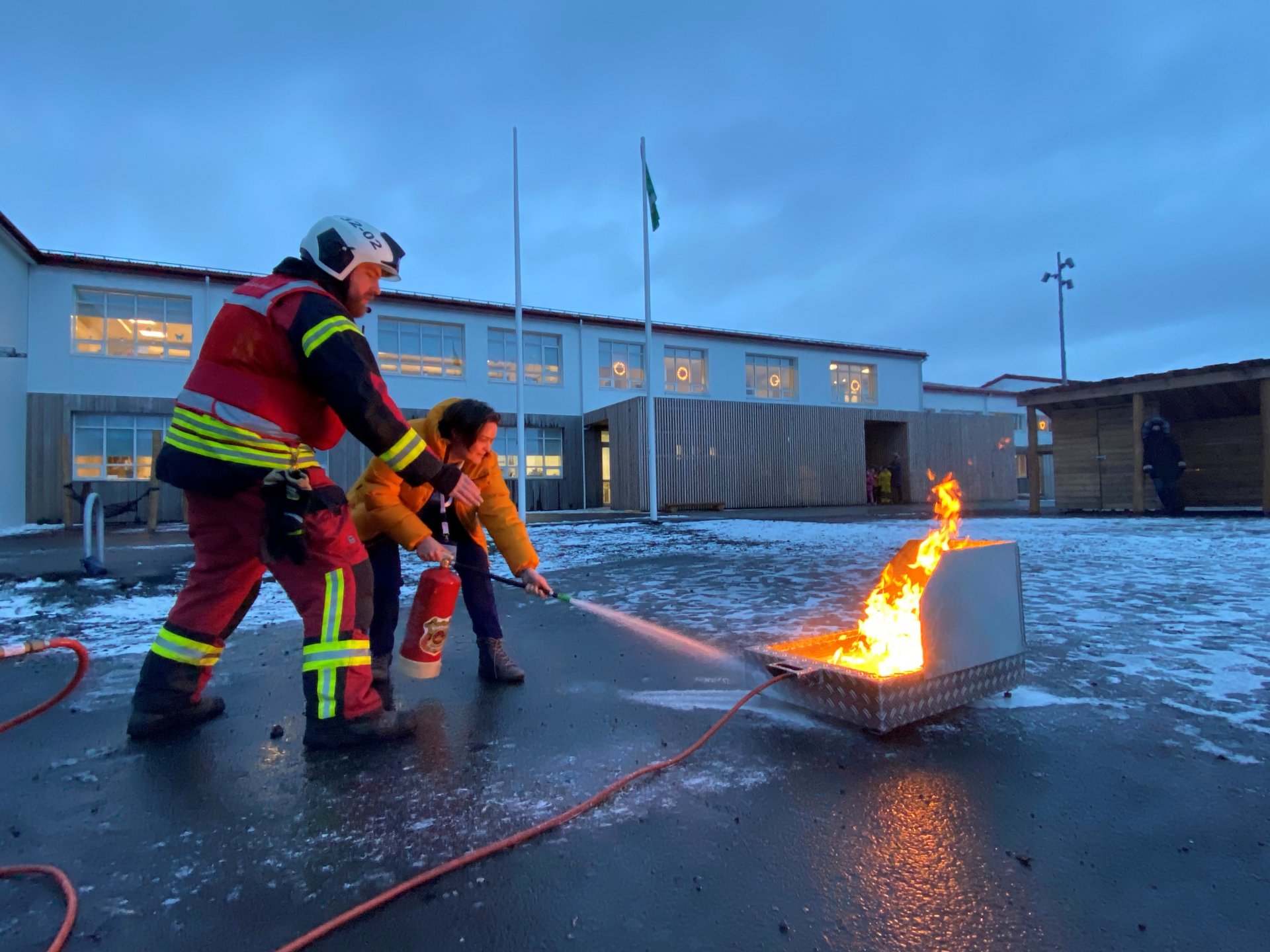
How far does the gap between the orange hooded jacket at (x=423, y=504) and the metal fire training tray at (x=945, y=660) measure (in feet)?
4.59

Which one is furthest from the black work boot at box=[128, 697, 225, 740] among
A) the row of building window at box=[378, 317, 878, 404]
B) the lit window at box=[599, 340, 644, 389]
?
the lit window at box=[599, 340, 644, 389]

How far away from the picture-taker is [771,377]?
99.3ft

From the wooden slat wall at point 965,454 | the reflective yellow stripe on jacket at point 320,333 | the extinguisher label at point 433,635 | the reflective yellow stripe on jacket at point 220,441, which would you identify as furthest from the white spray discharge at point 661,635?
the wooden slat wall at point 965,454

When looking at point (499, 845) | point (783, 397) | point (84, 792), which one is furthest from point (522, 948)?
point (783, 397)

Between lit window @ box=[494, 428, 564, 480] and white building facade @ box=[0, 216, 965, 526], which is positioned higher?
white building facade @ box=[0, 216, 965, 526]

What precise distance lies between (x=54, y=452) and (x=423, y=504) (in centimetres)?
2208

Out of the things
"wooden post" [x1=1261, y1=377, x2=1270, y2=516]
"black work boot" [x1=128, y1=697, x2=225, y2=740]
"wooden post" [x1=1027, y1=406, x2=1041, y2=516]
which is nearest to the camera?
"black work boot" [x1=128, y1=697, x2=225, y2=740]

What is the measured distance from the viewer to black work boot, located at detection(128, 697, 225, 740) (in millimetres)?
2824

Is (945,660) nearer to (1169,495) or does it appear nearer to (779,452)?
(1169,495)

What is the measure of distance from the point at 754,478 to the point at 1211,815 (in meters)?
23.2

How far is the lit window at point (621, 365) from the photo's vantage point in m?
27.1

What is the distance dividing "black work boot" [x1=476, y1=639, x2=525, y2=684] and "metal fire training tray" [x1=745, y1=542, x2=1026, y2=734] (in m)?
1.28

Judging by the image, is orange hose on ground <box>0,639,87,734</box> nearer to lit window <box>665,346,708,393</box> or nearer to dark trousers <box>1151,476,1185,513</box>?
dark trousers <box>1151,476,1185,513</box>

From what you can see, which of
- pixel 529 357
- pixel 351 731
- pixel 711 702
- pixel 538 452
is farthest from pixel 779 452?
pixel 351 731
